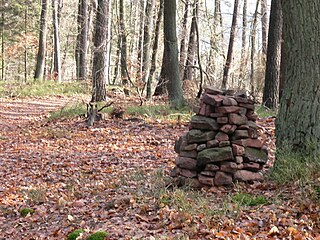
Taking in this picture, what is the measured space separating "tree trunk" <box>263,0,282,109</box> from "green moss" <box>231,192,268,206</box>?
772 centimetres

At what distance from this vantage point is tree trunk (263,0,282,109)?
12.2 m

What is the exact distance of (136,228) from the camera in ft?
15.6

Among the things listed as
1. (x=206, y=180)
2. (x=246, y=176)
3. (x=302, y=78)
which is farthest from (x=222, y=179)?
(x=302, y=78)

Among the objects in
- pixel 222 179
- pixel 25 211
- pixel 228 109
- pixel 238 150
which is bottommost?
pixel 25 211

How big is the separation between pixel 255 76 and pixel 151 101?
15.7 ft

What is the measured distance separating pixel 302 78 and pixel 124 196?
3.04 metres

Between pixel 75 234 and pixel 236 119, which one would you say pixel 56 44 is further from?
pixel 75 234

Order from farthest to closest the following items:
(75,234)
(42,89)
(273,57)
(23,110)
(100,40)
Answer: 1. (42,89)
2. (23,110)
3. (100,40)
4. (273,57)
5. (75,234)

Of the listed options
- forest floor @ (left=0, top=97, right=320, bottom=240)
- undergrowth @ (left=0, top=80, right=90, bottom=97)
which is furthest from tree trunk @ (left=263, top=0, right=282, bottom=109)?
undergrowth @ (left=0, top=80, right=90, bottom=97)

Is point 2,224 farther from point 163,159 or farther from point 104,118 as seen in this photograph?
point 104,118

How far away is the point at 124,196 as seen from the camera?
19.2ft

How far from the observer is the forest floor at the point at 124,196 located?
4559 mm

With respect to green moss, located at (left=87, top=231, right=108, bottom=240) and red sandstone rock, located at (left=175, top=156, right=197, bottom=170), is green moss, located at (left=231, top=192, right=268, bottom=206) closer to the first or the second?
red sandstone rock, located at (left=175, top=156, right=197, bottom=170)

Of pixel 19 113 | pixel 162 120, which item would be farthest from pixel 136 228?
pixel 19 113
